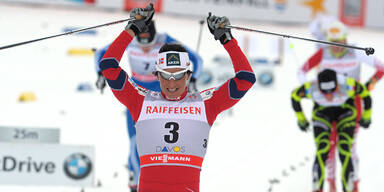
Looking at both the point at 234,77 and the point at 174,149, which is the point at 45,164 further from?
the point at 234,77

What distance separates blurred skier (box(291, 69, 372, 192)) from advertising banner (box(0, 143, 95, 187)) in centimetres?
245

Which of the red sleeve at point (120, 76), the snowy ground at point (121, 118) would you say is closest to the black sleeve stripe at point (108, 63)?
the red sleeve at point (120, 76)

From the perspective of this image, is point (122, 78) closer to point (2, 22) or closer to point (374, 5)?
point (2, 22)

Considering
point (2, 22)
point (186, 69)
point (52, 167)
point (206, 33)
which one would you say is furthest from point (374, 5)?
point (186, 69)

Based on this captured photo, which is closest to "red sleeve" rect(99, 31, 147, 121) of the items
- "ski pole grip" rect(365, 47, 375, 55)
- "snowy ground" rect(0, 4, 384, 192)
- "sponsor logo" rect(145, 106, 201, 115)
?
"sponsor logo" rect(145, 106, 201, 115)

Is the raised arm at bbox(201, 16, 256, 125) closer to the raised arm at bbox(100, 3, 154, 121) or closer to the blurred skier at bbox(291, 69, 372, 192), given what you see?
the raised arm at bbox(100, 3, 154, 121)

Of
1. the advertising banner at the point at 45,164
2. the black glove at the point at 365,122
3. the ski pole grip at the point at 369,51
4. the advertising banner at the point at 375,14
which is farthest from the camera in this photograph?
the advertising banner at the point at 375,14

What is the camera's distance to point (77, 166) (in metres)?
7.27

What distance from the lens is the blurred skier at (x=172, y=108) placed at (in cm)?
430

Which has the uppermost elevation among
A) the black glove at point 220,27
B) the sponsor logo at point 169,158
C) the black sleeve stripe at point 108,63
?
the black glove at point 220,27

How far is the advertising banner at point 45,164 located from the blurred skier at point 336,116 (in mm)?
2447

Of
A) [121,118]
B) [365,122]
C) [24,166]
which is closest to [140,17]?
[24,166]

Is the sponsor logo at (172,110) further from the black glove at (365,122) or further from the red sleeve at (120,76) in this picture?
the black glove at (365,122)

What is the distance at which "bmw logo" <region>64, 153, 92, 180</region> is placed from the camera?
23.9 ft
